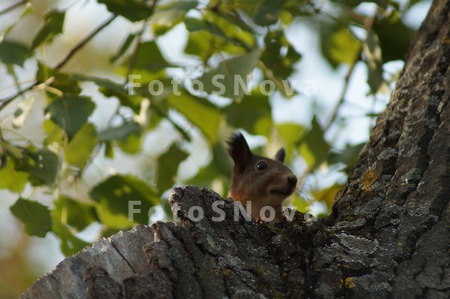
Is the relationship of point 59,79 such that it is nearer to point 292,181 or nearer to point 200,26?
point 200,26

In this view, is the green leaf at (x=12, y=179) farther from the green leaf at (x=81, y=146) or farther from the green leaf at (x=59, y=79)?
the green leaf at (x=59, y=79)

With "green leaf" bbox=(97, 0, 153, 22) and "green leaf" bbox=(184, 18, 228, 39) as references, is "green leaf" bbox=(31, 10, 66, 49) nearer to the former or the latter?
"green leaf" bbox=(97, 0, 153, 22)

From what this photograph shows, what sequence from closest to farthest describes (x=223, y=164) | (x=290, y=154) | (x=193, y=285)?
(x=193, y=285) → (x=223, y=164) → (x=290, y=154)

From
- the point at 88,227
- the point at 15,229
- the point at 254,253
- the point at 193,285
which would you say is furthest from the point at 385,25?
the point at 15,229

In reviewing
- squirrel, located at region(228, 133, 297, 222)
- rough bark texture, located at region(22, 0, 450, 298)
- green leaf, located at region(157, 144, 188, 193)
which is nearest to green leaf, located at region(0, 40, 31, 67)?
green leaf, located at region(157, 144, 188, 193)

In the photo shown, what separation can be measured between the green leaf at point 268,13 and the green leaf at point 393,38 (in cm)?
69

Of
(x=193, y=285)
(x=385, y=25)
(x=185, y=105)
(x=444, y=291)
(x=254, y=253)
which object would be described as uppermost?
(x=385, y=25)

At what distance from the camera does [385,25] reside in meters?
4.14

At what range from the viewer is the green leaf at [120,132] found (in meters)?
3.67

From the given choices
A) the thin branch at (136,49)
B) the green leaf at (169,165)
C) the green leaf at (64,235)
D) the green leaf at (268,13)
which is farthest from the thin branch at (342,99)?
the green leaf at (64,235)

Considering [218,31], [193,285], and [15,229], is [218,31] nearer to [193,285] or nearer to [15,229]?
[193,285]

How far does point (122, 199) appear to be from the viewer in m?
3.90

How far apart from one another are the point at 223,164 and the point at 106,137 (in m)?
1.08

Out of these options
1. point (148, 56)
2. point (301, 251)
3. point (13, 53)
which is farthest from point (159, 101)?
point (301, 251)
